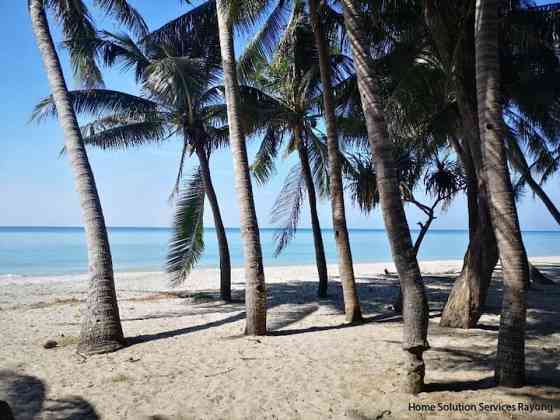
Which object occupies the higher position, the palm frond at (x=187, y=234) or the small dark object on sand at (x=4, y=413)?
the palm frond at (x=187, y=234)

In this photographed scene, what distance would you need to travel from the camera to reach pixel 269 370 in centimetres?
526

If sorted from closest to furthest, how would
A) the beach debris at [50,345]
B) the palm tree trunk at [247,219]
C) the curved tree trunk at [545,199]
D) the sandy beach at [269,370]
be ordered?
1. the sandy beach at [269,370]
2. the beach debris at [50,345]
3. the palm tree trunk at [247,219]
4. the curved tree trunk at [545,199]

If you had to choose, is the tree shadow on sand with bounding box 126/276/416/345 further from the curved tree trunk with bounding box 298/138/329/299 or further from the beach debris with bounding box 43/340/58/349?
the beach debris with bounding box 43/340/58/349

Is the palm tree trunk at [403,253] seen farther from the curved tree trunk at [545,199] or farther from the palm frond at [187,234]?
the curved tree trunk at [545,199]

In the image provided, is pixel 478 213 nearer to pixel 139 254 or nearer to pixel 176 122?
pixel 176 122

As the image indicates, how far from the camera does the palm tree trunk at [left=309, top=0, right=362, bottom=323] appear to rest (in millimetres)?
7875

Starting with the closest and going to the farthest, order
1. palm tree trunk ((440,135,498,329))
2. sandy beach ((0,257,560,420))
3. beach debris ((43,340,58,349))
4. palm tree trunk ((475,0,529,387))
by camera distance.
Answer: palm tree trunk ((475,0,529,387))
sandy beach ((0,257,560,420))
beach debris ((43,340,58,349))
palm tree trunk ((440,135,498,329))

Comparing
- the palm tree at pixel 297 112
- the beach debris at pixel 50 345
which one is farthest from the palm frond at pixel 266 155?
the beach debris at pixel 50 345

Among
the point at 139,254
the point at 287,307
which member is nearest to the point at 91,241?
the point at 287,307

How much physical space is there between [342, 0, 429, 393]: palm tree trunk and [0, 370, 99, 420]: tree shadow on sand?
3278 millimetres

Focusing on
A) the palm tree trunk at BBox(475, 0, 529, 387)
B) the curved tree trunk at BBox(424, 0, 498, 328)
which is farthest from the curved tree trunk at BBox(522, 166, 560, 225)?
the palm tree trunk at BBox(475, 0, 529, 387)

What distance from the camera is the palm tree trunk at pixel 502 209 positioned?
12.2 feet

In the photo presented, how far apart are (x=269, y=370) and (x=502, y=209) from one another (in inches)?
135

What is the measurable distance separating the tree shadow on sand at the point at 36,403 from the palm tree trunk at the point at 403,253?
3.28 m
